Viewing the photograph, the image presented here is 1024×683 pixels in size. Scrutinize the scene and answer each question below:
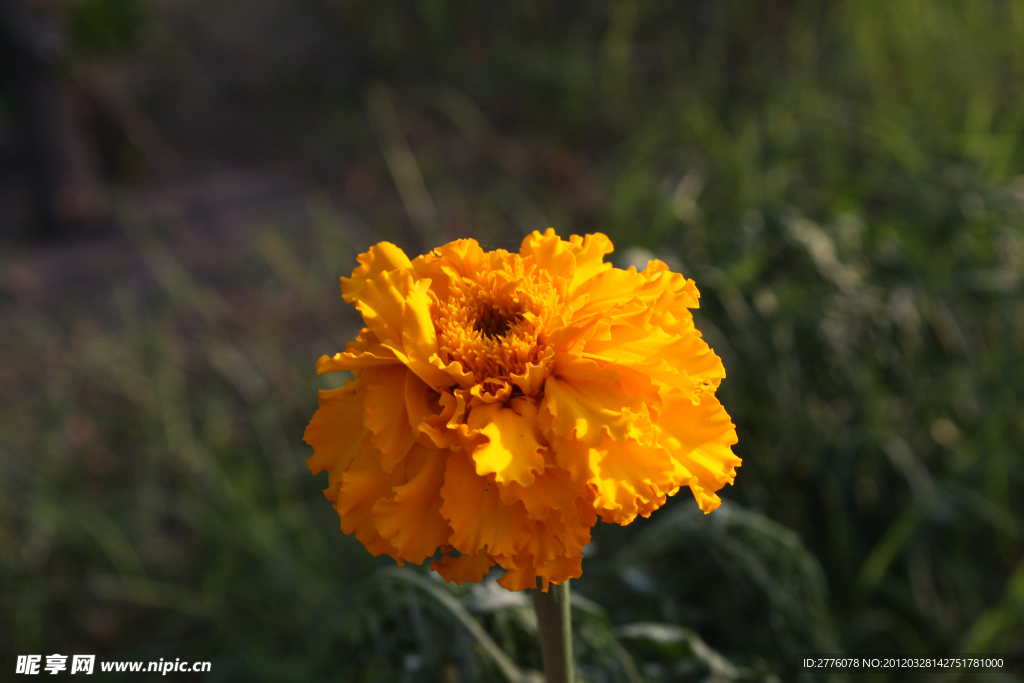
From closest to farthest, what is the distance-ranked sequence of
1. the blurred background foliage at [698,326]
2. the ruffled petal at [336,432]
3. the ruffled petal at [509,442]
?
1. the ruffled petal at [509,442]
2. the ruffled petal at [336,432]
3. the blurred background foliage at [698,326]

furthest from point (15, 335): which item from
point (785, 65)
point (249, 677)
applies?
point (785, 65)

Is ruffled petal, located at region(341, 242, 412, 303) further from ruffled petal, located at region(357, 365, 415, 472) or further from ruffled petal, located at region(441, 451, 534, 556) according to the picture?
ruffled petal, located at region(441, 451, 534, 556)

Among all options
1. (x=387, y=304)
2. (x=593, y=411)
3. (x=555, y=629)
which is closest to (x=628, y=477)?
(x=593, y=411)

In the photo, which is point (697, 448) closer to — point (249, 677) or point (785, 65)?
point (249, 677)

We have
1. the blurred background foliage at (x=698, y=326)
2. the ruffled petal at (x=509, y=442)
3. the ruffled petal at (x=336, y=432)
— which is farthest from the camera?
the blurred background foliage at (x=698, y=326)

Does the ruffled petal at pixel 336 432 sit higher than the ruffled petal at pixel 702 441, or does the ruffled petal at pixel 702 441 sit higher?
the ruffled petal at pixel 702 441

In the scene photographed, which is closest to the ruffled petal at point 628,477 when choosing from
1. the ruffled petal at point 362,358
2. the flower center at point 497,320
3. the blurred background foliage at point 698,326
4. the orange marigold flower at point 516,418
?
the orange marigold flower at point 516,418

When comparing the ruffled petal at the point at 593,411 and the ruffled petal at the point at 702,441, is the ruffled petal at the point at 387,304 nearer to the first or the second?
the ruffled petal at the point at 593,411

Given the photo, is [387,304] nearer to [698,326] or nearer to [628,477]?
[628,477]

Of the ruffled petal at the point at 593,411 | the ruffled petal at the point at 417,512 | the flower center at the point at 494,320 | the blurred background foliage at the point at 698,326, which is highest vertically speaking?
the flower center at the point at 494,320
